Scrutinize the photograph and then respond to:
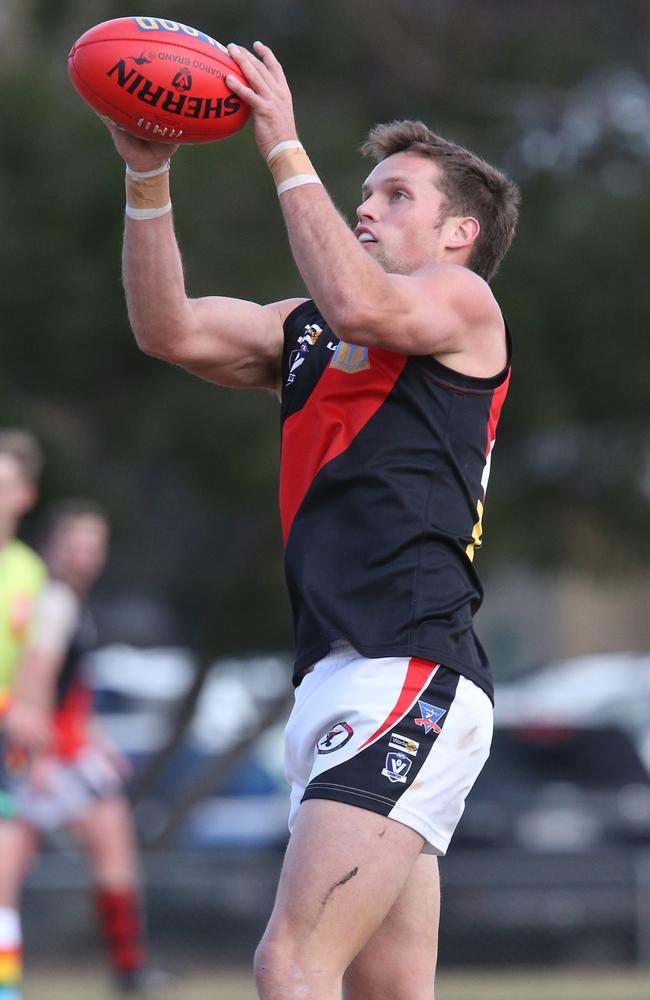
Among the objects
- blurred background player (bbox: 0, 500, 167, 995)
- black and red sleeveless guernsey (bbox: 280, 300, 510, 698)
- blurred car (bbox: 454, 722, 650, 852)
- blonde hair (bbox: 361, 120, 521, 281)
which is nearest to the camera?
black and red sleeveless guernsey (bbox: 280, 300, 510, 698)

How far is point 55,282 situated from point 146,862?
12.3 ft

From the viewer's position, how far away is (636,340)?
31.9 feet

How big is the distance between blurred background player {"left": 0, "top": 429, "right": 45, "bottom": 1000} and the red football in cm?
332

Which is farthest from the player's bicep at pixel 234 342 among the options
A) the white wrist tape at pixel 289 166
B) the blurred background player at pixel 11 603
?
the blurred background player at pixel 11 603

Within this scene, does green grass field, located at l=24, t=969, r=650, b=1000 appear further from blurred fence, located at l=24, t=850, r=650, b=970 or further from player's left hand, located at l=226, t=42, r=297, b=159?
player's left hand, located at l=226, t=42, r=297, b=159

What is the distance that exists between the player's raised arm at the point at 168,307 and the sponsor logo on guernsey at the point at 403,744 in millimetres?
1136

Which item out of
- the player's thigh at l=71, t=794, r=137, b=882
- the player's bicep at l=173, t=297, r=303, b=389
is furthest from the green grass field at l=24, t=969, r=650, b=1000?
the player's bicep at l=173, t=297, r=303, b=389

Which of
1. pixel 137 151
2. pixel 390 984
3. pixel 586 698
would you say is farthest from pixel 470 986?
pixel 137 151

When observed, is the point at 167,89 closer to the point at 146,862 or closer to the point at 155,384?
the point at 155,384

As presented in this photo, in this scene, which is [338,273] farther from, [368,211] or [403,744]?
[403,744]

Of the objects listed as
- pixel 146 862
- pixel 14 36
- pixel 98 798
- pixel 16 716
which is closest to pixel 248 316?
pixel 16 716

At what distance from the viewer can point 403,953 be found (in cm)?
364

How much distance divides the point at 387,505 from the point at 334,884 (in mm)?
855

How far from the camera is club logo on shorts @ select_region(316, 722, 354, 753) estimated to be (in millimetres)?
3430
